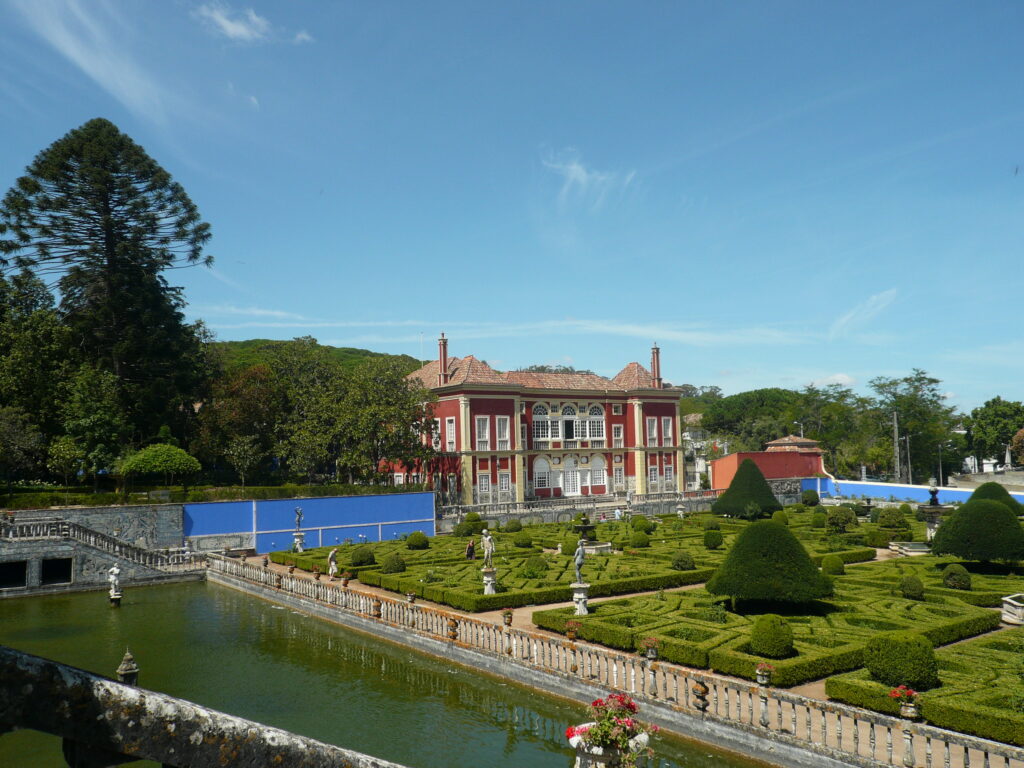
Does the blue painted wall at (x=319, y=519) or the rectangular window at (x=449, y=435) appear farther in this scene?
the rectangular window at (x=449, y=435)

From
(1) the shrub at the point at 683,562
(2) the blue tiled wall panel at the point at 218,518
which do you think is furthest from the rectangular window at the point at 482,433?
(1) the shrub at the point at 683,562

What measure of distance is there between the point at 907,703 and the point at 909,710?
141 mm

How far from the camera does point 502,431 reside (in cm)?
5153

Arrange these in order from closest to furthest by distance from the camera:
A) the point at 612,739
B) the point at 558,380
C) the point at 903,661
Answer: the point at 612,739, the point at 903,661, the point at 558,380

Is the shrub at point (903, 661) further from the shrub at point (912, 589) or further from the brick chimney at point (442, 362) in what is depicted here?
the brick chimney at point (442, 362)

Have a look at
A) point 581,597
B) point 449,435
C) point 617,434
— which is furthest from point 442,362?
point 581,597

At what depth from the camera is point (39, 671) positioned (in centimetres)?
200

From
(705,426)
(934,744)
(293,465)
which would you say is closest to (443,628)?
(934,744)

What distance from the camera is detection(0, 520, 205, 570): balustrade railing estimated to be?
2931cm

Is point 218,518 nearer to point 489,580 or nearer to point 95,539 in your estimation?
point 95,539

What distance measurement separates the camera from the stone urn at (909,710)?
1187 centimetres

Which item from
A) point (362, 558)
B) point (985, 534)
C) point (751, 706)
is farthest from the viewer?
point (362, 558)

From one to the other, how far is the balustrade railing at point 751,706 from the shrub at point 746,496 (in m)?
28.8

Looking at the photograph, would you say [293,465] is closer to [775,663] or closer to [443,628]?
[443,628]
